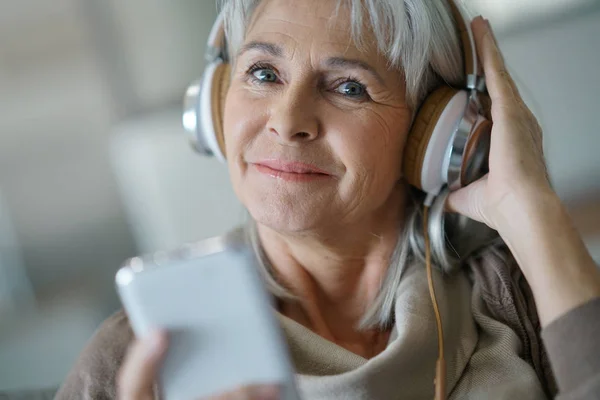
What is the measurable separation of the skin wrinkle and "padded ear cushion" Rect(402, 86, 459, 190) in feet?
0.06

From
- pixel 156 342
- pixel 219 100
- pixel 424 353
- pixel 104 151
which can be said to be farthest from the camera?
pixel 104 151

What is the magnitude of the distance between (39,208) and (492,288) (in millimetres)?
1252

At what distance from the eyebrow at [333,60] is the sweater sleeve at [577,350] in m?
0.49

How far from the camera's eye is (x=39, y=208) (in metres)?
1.67

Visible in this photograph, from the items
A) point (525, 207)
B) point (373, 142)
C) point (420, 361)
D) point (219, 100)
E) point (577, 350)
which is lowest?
point (420, 361)

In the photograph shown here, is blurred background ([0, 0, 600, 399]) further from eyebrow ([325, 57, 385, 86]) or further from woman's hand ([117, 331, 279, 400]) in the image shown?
woman's hand ([117, 331, 279, 400])

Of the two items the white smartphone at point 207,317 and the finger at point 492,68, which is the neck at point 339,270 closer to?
the finger at point 492,68

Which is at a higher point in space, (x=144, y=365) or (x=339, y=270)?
(x=144, y=365)

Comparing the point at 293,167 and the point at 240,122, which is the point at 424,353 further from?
the point at 240,122

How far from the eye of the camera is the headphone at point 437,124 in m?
1.00

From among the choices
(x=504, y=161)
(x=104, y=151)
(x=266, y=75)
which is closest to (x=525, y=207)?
(x=504, y=161)

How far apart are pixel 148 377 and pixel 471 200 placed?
2.21 ft

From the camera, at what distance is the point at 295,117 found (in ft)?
3.17

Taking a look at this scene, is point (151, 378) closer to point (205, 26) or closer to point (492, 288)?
point (492, 288)
